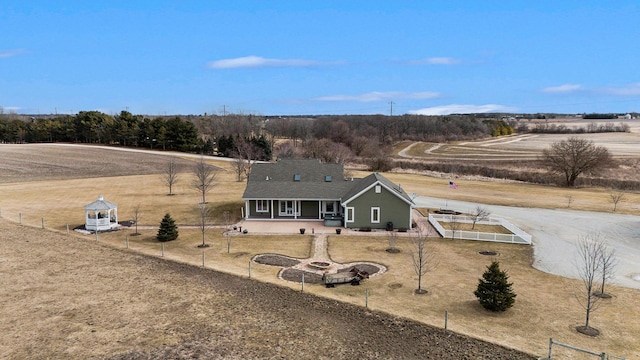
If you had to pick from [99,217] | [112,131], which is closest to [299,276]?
[99,217]

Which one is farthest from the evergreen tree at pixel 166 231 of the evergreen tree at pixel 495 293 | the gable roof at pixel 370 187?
the evergreen tree at pixel 495 293

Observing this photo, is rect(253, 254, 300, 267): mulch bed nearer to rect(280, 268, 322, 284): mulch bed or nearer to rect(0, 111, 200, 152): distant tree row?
rect(280, 268, 322, 284): mulch bed

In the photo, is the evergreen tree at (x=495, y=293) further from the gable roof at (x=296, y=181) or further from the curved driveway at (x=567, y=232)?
the gable roof at (x=296, y=181)

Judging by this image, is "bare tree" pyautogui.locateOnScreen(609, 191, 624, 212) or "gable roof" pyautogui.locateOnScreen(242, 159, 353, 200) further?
"bare tree" pyautogui.locateOnScreen(609, 191, 624, 212)

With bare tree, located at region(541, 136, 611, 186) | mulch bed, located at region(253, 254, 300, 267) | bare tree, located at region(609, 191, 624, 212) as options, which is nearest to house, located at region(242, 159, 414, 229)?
mulch bed, located at region(253, 254, 300, 267)

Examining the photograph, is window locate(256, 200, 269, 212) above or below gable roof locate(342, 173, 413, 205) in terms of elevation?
below

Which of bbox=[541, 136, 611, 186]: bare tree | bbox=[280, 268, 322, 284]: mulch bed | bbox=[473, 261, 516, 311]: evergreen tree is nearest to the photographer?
bbox=[473, 261, 516, 311]: evergreen tree

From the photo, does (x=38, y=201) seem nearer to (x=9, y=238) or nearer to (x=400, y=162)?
(x=9, y=238)

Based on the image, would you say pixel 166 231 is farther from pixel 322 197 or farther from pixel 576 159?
pixel 576 159
